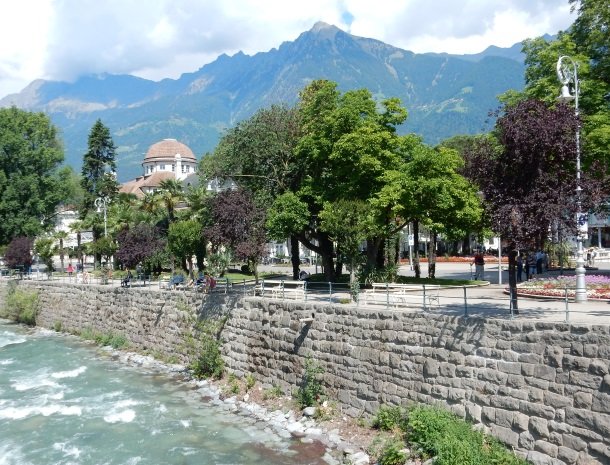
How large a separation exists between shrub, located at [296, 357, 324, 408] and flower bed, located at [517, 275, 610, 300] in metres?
7.07

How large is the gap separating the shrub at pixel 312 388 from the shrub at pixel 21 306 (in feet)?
89.8

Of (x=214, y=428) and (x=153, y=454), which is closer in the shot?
(x=153, y=454)

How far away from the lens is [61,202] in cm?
5456

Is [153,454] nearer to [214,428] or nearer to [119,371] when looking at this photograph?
[214,428]

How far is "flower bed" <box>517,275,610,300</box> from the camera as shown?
17330mm

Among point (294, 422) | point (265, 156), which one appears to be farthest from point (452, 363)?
point (265, 156)

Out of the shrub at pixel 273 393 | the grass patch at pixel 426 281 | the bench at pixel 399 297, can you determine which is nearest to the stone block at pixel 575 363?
the bench at pixel 399 297

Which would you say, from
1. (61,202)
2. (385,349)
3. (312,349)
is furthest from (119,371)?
(61,202)

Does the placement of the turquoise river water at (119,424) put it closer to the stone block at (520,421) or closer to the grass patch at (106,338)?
the grass patch at (106,338)

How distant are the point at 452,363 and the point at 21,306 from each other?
3422 cm

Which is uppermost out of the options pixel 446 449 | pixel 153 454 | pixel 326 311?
pixel 326 311

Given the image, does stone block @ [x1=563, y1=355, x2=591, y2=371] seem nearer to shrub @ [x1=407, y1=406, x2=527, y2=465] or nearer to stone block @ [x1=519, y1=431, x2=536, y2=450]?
stone block @ [x1=519, y1=431, x2=536, y2=450]

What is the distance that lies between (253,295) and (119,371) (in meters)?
7.36

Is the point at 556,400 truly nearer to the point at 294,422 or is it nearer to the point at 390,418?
the point at 390,418
